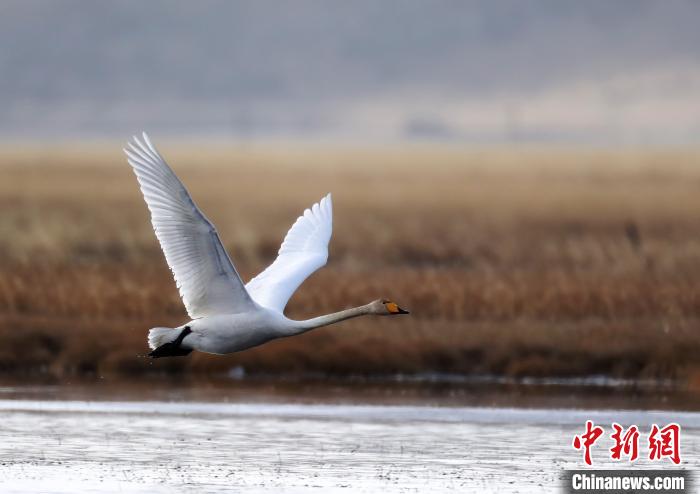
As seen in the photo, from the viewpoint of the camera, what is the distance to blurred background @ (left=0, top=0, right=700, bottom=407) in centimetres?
2466

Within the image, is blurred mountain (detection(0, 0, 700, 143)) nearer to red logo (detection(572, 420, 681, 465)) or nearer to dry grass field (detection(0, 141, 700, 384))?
dry grass field (detection(0, 141, 700, 384))

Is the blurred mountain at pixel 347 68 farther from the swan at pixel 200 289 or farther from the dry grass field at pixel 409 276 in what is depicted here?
the swan at pixel 200 289

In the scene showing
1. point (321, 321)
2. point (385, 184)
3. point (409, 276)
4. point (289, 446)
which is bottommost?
point (289, 446)

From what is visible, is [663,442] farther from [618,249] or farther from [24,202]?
[24,202]

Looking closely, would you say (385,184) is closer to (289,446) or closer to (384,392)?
(384,392)

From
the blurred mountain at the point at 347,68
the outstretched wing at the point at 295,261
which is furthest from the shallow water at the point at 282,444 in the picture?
the blurred mountain at the point at 347,68

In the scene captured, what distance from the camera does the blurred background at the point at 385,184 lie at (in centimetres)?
2466

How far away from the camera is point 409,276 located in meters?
29.8

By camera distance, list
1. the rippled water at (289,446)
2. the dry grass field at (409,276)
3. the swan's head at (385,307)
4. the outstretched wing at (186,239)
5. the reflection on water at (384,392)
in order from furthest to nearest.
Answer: the dry grass field at (409,276) < the reflection on water at (384,392) < the swan's head at (385,307) < the rippled water at (289,446) < the outstretched wing at (186,239)

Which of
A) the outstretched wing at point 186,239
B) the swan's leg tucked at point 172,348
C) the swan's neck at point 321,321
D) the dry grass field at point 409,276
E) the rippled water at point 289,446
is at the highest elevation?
the dry grass field at point 409,276

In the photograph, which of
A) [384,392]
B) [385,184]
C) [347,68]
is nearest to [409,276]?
[384,392]

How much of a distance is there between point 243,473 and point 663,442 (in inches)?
166

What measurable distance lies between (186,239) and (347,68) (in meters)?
140

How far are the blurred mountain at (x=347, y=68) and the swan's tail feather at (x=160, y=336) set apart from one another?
122901mm
